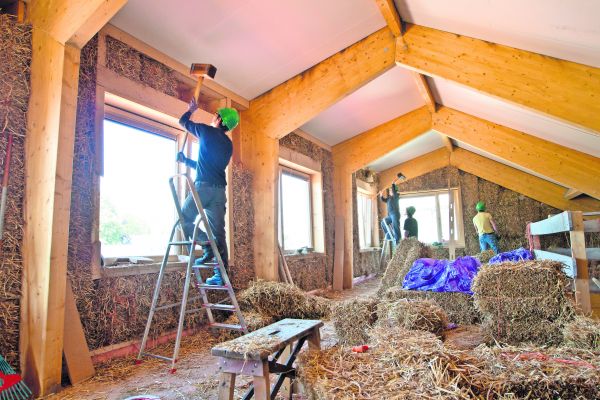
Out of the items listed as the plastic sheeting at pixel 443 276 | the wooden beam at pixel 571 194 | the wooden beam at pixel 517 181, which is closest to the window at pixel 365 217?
the wooden beam at pixel 517 181

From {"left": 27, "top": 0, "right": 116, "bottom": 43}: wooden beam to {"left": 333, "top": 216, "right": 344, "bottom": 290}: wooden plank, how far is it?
5.41m

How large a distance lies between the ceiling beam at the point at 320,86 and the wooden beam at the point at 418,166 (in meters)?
6.30

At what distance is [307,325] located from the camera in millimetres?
2217

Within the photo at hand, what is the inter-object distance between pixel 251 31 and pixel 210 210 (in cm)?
191

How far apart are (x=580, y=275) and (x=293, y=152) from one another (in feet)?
13.6

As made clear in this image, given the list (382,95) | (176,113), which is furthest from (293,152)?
(176,113)

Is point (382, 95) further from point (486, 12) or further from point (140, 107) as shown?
point (140, 107)

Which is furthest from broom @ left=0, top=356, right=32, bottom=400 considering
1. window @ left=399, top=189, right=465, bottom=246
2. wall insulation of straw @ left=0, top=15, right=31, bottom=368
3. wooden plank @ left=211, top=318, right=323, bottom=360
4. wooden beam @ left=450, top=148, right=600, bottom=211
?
wooden beam @ left=450, top=148, right=600, bottom=211

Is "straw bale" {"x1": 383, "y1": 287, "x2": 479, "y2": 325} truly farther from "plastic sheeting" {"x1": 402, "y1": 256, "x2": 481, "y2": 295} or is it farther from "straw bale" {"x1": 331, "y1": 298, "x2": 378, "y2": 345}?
"straw bale" {"x1": 331, "y1": 298, "x2": 378, "y2": 345}

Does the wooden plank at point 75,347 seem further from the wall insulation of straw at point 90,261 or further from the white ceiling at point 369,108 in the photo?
the white ceiling at point 369,108

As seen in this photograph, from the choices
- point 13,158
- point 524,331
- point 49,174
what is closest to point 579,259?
point 524,331

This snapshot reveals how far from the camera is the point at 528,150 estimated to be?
633cm

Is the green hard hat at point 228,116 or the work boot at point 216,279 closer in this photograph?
the work boot at point 216,279

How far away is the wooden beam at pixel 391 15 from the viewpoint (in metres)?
3.82
